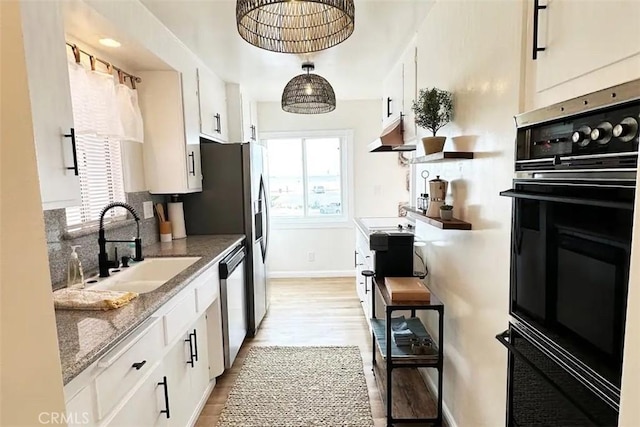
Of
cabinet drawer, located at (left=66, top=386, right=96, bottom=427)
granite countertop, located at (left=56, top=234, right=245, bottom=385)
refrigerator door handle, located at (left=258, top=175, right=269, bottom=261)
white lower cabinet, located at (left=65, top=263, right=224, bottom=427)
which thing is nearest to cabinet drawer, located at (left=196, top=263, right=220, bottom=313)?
white lower cabinet, located at (left=65, top=263, right=224, bottom=427)

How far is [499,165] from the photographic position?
1.46 m

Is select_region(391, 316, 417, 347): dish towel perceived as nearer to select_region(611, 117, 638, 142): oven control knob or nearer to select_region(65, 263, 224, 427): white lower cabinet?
select_region(65, 263, 224, 427): white lower cabinet

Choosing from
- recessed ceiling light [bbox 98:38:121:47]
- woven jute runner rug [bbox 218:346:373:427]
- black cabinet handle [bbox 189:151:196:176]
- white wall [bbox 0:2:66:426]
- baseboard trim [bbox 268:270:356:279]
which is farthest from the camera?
baseboard trim [bbox 268:270:356:279]

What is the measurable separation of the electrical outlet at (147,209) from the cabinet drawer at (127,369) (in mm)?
1473

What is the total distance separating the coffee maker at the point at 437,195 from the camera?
2.07m

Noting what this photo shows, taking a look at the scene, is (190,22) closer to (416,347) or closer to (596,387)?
(416,347)

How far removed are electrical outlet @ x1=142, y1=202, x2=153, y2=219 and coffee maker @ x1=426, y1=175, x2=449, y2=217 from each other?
2081mm

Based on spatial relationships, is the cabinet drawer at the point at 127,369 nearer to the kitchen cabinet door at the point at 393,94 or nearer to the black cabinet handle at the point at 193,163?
the black cabinet handle at the point at 193,163

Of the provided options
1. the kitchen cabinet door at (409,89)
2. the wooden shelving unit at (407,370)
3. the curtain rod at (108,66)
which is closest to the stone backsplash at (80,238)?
the curtain rod at (108,66)

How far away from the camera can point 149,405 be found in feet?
5.00

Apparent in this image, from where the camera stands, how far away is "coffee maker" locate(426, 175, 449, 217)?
2.07m

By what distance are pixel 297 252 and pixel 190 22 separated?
3.44 meters

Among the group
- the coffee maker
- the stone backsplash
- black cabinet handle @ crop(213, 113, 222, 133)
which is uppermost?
black cabinet handle @ crop(213, 113, 222, 133)

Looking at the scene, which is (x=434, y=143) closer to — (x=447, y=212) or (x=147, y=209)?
(x=447, y=212)
